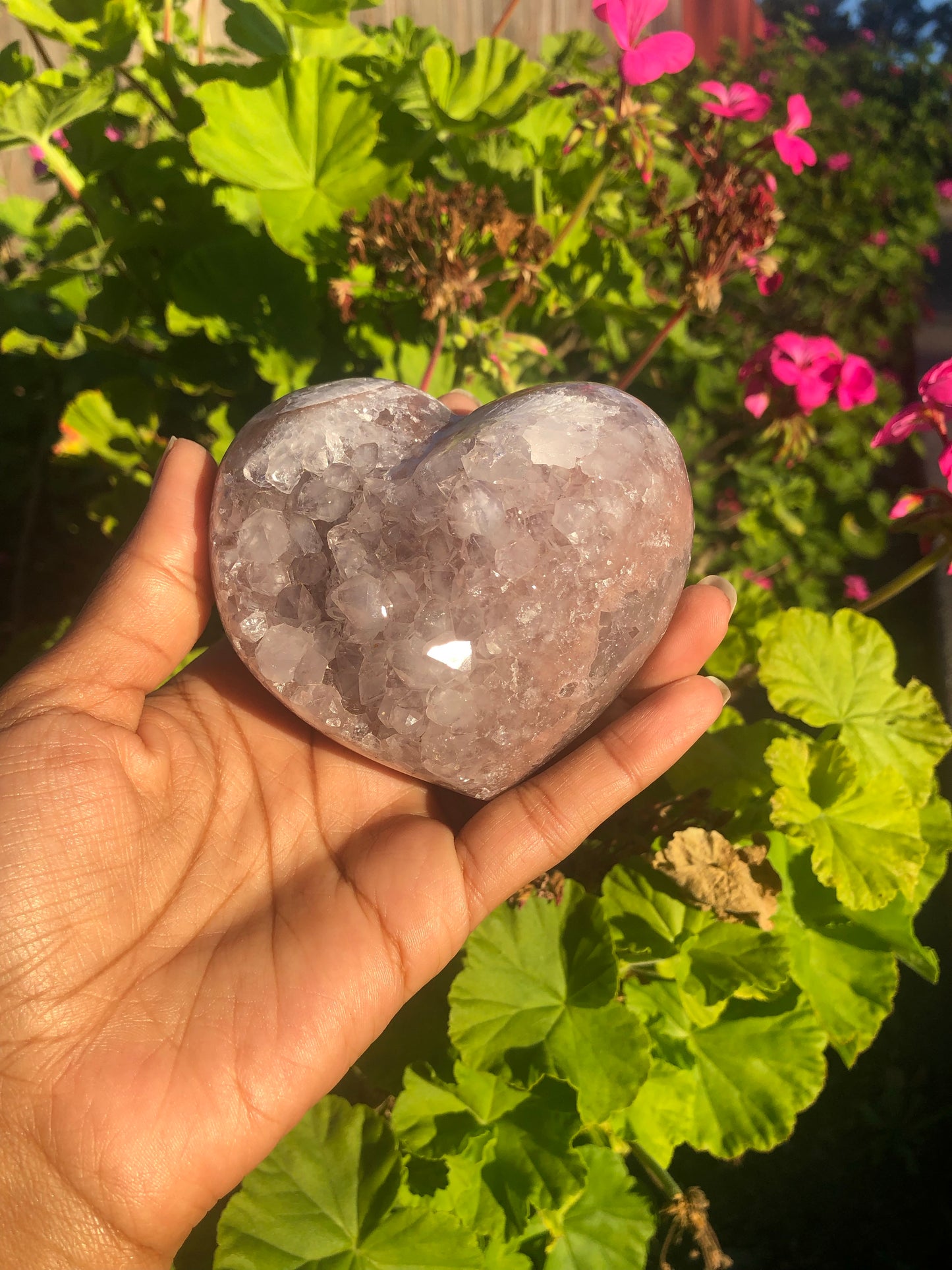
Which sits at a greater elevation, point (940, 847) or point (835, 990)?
point (940, 847)

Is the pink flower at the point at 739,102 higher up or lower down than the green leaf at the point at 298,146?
higher up

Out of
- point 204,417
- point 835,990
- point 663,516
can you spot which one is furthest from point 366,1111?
point 204,417

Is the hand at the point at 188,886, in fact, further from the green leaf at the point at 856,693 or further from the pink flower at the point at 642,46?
the pink flower at the point at 642,46

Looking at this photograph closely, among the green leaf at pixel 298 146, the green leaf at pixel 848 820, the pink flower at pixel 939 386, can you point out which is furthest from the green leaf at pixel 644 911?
the green leaf at pixel 298 146

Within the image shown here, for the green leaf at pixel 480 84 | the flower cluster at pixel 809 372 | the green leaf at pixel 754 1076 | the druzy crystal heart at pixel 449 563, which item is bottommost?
the green leaf at pixel 754 1076

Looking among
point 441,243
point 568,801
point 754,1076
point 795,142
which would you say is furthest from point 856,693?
point 441,243

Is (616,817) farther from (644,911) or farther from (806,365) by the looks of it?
(806,365)

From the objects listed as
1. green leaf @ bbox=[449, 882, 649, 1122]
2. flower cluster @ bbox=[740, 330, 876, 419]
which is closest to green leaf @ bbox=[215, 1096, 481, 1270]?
green leaf @ bbox=[449, 882, 649, 1122]

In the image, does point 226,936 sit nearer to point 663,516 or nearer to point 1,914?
point 1,914
